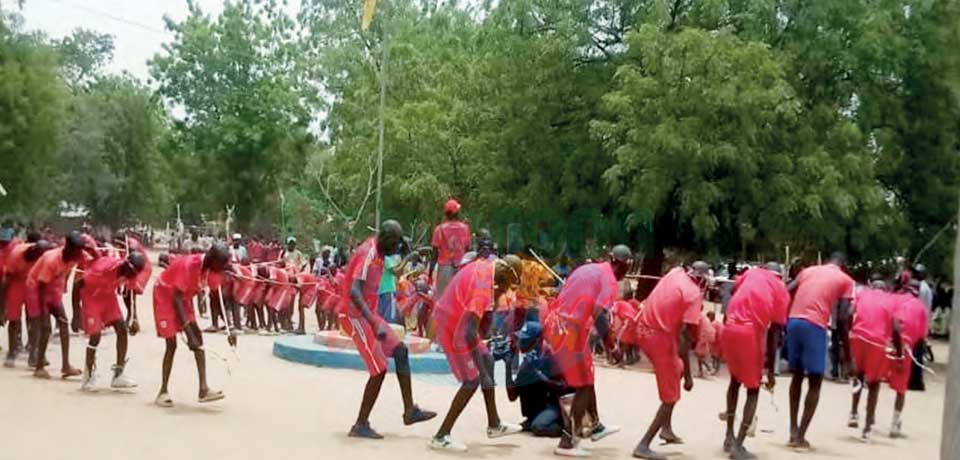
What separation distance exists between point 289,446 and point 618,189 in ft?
38.1

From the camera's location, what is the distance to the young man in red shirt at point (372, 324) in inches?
367

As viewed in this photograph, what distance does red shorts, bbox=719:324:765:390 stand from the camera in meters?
9.53

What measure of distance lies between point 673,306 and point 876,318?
3.22 metres

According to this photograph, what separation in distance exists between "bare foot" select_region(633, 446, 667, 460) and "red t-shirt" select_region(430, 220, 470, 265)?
19.1 ft

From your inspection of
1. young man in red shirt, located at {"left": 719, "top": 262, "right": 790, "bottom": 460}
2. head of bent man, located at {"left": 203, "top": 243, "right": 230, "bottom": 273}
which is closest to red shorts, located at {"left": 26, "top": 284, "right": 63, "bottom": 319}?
head of bent man, located at {"left": 203, "top": 243, "right": 230, "bottom": 273}

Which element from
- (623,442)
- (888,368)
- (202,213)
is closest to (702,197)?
(888,368)

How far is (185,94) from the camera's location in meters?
55.5

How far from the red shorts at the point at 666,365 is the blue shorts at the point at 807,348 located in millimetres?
1523

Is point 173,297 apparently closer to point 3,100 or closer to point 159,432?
point 159,432

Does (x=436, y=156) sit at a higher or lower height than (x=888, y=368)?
higher

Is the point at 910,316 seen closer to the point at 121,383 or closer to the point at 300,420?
the point at 300,420

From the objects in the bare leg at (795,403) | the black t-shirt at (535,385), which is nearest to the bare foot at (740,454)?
the bare leg at (795,403)

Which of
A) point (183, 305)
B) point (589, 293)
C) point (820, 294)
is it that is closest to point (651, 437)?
point (589, 293)

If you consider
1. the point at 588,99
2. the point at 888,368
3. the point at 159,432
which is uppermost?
the point at 588,99
